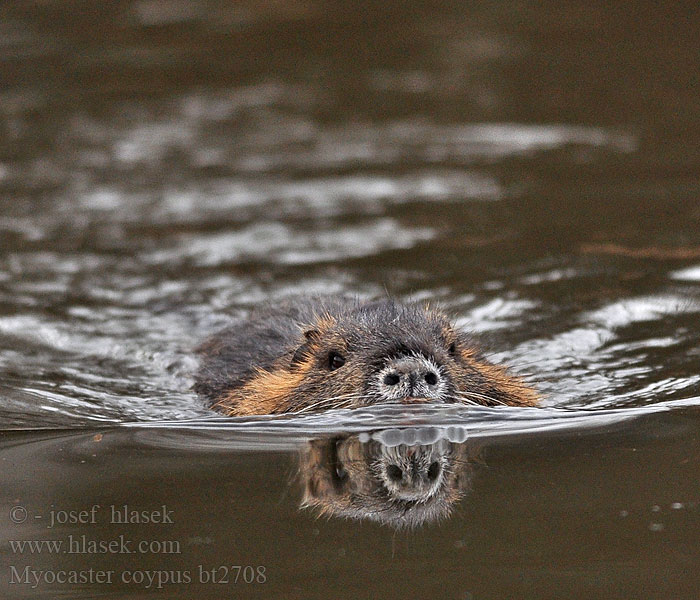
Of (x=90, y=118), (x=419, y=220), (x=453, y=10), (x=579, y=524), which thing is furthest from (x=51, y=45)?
(x=579, y=524)

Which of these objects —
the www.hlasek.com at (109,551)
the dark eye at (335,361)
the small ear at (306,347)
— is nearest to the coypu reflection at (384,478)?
the dark eye at (335,361)

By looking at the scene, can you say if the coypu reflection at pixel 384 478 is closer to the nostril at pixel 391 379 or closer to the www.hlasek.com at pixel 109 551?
the nostril at pixel 391 379

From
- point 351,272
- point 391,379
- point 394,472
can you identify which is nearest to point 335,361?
point 391,379

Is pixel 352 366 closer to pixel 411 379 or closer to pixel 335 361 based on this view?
pixel 335 361

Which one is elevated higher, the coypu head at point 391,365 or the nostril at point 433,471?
the coypu head at point 391,365

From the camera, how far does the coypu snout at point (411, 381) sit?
15.3 ft

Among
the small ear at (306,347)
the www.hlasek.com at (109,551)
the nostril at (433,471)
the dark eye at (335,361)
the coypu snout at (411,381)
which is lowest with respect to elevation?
the www.hlasek.com at (109,551)

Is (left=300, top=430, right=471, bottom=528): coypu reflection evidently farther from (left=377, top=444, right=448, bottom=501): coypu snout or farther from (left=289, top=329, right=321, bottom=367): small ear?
(left=289, top=329, right=321, bottom=367): small ear

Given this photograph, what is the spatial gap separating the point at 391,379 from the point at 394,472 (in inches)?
20.1

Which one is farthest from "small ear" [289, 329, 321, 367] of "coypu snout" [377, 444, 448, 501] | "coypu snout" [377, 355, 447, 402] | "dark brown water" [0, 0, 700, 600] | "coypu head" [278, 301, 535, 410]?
"coypu snout" [377, 444, 448, 501]

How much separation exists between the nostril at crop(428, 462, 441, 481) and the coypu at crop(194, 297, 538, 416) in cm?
39

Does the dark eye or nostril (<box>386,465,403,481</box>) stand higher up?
the dark eye

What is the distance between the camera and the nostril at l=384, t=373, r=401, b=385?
469 cm

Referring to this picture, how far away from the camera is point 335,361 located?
5.07 metres
